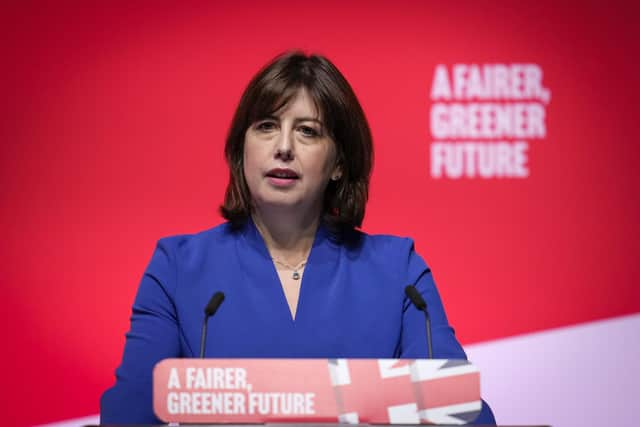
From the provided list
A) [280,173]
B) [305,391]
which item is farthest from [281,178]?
[305,391]

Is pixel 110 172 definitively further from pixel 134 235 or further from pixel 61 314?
pixel 61 314

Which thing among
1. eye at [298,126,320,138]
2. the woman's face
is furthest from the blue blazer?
eye at [298,126,320,138]

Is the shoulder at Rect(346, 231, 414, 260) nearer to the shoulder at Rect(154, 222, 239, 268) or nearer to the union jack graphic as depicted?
the shoulder at Rect(154, 222, 239, 268)

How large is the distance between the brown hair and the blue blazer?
101mm

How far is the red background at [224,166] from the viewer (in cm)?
282

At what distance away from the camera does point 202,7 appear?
286cm

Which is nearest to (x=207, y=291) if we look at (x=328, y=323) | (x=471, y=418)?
(x=328, y=323)

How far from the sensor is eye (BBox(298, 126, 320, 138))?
1.67 metres

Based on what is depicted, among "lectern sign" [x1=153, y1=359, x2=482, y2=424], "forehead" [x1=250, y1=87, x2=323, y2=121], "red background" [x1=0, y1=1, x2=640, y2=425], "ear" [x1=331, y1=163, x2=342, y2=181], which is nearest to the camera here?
"lectern sign" [x1=153, y1=359, x2=482, y2=424]

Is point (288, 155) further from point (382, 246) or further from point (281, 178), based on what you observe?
point (382, 246)

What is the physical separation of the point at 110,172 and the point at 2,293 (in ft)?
1.92

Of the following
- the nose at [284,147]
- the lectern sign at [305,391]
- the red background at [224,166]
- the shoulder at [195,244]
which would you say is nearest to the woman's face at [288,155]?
the nose at [284,147]

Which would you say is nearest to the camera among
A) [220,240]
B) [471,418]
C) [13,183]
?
[471,418]

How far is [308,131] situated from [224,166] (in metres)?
1.24
